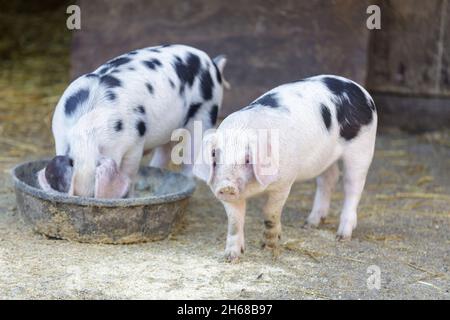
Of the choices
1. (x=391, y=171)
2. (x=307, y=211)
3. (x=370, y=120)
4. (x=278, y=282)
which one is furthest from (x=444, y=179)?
(x=278, y=282)

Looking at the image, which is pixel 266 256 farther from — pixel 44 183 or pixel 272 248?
pixel 44 183

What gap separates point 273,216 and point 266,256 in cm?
26

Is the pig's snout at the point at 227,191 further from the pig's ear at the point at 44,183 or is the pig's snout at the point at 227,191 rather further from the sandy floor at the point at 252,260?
the pig's ear at the point at 44,183

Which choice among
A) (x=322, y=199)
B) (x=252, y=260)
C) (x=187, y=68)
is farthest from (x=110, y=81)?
(x=322, y=199)

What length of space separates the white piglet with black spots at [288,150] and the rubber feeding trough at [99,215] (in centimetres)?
48

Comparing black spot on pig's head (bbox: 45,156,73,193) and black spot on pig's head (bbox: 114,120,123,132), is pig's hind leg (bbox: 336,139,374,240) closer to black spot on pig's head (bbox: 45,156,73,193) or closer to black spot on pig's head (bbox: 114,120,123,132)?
black spot on pig's head (bbox: 114,120,123,132)

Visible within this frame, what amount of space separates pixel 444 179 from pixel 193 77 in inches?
96.9

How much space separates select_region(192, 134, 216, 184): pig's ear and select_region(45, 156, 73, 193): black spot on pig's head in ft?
2.71

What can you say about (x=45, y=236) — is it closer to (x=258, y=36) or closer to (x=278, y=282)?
(x=278, y=282)

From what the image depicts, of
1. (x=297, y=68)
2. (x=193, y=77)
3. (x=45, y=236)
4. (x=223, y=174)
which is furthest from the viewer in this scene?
(x=297, y=68)

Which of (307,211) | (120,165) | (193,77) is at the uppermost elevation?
Result: (193,77)

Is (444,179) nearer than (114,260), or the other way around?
(114,260)

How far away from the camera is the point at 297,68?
7.92 m

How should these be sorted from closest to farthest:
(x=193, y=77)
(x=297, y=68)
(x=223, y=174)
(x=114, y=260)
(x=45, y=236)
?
(x=223, y=174) → (x=114, y=260) → (x=45, y=236) → (x=193, y=77) → (x=297, y=68)
